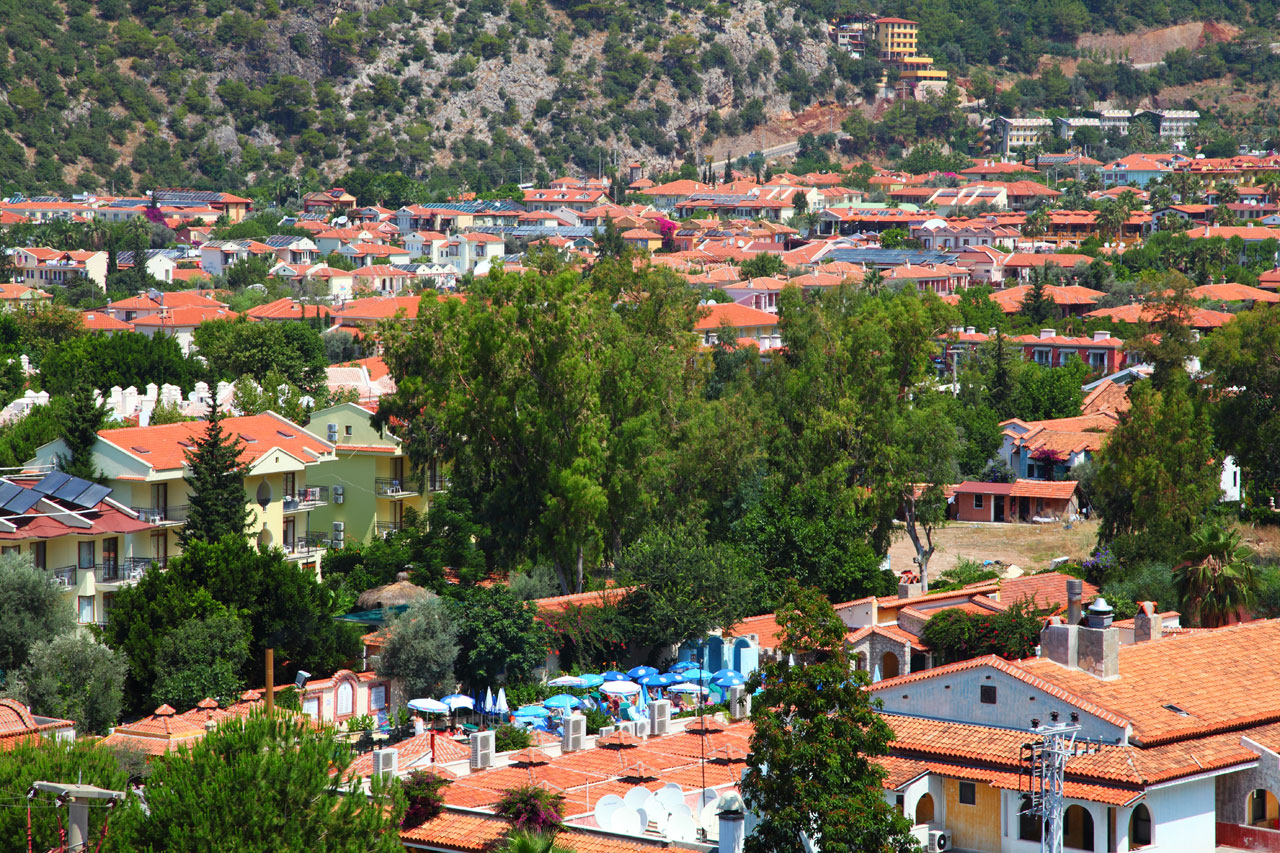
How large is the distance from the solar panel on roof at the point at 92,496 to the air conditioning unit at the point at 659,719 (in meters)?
16.6

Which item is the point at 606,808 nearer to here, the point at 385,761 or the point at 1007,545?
the point at 385,761

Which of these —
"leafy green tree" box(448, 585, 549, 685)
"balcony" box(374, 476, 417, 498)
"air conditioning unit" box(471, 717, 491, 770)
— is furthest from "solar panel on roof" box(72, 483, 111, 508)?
"air conditioning unit" box(471, 717, 491, 770)

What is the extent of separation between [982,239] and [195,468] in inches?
3731

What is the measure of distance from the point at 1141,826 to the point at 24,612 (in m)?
22.1

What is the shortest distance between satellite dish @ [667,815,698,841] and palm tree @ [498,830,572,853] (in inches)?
66.8

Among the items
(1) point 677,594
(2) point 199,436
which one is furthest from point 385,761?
(2) point 199,436

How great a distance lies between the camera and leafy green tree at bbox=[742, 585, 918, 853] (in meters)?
17.6

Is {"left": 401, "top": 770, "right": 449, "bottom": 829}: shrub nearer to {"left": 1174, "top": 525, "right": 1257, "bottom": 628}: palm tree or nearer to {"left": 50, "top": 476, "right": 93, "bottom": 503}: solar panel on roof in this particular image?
{"left": 1174, "top": 525, "right": 1257, "bottom": 628}: palm tree

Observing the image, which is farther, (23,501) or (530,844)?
(23,501)

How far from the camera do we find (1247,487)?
51.4 meters

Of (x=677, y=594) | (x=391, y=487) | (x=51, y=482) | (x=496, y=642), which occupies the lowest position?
(x=496, y=642)

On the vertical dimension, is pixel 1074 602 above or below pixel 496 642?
above

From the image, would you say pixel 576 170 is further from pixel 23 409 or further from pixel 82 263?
pixel 23 409

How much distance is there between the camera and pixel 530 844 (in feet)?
55.6
